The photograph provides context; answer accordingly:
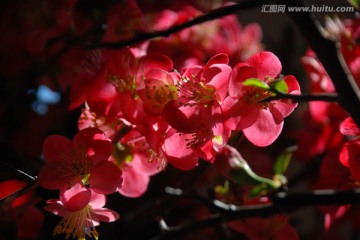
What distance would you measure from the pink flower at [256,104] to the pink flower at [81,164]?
0.40 feet

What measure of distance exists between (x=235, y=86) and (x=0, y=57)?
530 mm

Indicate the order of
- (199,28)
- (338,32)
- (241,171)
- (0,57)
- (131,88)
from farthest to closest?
(199,28), (0,57), (338,32), (131,88), (241,171)

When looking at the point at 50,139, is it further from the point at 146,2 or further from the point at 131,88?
the point at 146,2

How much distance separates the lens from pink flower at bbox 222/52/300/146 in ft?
1.56

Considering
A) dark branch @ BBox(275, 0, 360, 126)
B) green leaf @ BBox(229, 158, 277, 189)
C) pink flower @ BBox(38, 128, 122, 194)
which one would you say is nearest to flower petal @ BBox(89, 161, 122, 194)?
pink flower @ BBox(38, 128, 122, 194)

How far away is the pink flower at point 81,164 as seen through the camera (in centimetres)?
48

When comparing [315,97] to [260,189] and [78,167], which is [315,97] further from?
[78,167]

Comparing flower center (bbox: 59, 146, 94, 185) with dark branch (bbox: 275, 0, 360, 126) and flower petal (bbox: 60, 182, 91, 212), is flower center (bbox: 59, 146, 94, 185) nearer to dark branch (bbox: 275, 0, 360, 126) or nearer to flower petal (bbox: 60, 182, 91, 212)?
flower petal (bbox: 60, 182, 91, 212)

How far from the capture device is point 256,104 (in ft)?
1.64

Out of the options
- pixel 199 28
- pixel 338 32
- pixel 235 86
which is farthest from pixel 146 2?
pixel 235 86

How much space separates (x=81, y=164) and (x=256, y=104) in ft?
0.60

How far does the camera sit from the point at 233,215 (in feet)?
1.44

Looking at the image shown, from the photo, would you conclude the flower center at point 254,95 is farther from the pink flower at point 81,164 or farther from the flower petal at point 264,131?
the pink flower at point 81,164

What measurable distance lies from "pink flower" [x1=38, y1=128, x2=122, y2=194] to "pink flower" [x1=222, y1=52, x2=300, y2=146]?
0.40 ft
